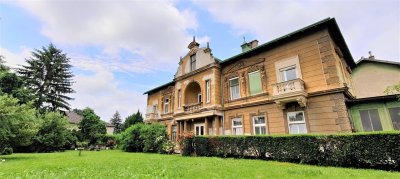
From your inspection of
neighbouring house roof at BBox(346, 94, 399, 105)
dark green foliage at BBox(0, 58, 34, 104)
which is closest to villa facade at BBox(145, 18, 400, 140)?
neighbouring house roof at BBox(346, 94, 399, 105)

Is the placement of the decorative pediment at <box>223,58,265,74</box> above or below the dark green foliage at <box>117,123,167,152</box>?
above

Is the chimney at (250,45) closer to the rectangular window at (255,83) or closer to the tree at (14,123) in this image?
the rectangular window at (255,83)

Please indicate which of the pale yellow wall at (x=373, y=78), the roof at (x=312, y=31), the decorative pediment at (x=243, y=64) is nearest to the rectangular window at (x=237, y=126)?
the decorative pediment at (x=243, y=64)

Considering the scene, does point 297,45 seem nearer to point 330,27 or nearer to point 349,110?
point 330,27

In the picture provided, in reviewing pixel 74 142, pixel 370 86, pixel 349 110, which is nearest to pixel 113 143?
pixel 74 142

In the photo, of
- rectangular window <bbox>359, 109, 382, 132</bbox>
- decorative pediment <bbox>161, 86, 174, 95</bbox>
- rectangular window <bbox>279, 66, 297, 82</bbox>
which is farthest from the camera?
decorative pediment <bbox>161, 86, 174, 95</bbox>

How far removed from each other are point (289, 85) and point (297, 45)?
292 centimetres

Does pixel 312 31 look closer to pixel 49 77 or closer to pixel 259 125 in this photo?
pixel 259 125

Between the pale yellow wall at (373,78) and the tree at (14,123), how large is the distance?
983 inches

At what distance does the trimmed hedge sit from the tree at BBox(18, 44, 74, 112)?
30175 millimetres

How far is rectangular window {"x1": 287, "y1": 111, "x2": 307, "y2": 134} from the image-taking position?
12.2 m

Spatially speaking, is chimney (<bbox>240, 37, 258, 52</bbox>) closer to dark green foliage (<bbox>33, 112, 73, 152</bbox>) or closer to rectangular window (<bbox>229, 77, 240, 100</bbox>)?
rectangular window (<bbox>229, 77, 240, 100</bbox>)

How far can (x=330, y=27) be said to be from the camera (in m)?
12.1

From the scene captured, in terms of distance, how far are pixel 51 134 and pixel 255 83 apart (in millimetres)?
21791
